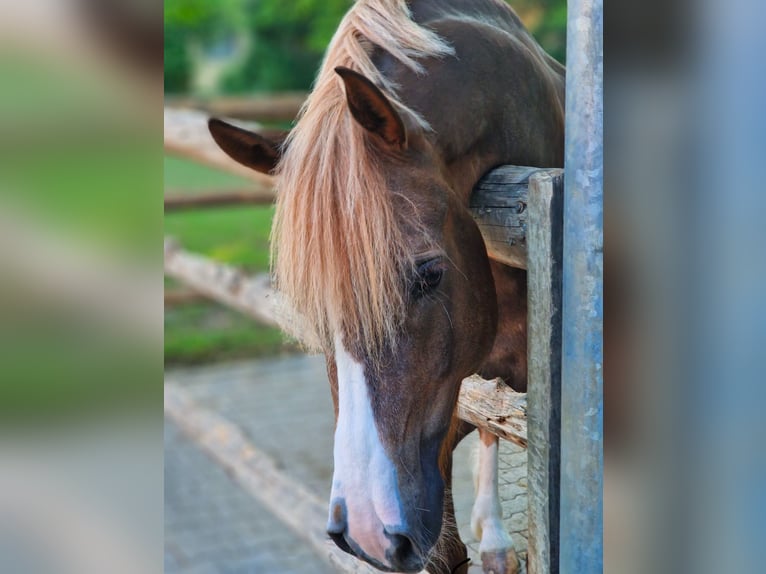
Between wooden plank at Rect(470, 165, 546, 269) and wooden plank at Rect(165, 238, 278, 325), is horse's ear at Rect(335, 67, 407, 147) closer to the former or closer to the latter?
wooden plank at Rect(470, 165, 546, 269)

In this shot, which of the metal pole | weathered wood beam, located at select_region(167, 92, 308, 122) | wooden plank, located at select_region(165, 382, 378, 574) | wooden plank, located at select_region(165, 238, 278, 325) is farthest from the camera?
weathered wood beam, located at select_region(167, 92, 308, 122)

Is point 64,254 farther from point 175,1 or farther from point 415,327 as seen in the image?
point 175,1

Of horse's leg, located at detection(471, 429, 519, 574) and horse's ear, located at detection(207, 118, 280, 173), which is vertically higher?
horse's ear, located at detection(207, 118, 280, 173)

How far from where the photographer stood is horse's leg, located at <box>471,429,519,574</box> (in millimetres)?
1838

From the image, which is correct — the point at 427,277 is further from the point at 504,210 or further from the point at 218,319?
the point at 218,319

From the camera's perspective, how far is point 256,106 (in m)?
4.55

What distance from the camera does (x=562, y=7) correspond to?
687 cm

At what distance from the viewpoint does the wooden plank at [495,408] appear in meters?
1.36

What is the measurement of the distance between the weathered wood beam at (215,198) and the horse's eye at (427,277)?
3574mm

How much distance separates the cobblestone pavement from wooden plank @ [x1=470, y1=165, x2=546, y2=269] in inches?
19.8

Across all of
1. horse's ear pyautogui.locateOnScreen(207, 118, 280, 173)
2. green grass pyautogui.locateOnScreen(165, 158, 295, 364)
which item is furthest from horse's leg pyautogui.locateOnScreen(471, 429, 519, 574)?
green grass pyautogui.locateOnScreen(165, 158, 295, 364)

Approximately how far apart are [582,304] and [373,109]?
394mm

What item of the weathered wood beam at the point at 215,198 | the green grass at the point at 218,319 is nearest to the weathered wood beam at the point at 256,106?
the weathered wood beam at the point at 215,198

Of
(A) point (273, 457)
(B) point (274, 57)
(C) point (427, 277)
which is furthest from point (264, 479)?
(B) point (274, 57)
